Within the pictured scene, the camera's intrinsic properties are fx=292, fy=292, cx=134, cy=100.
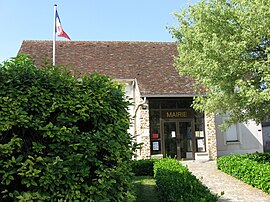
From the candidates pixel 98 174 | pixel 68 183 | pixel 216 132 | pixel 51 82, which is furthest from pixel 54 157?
pixel 216 132

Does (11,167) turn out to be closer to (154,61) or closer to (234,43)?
(234,43)

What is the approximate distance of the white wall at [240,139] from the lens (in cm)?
1856

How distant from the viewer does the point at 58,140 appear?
3.59 metres

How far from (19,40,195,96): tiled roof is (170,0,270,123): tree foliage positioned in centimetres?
588

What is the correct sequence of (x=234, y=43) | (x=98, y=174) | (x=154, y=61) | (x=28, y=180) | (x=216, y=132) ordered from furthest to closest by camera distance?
(x=154, y=61) → (x=216, y=132) → (x=234, y=43) → (x=98, y=174) → (x=28, y=180)

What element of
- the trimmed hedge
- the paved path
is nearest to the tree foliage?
the paved path

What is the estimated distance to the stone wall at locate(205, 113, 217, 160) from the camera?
54.4 ft

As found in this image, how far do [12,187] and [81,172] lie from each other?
2.93ft

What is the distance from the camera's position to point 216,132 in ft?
60.7

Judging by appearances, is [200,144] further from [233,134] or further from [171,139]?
[233,134]

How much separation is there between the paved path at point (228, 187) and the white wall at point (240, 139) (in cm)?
540

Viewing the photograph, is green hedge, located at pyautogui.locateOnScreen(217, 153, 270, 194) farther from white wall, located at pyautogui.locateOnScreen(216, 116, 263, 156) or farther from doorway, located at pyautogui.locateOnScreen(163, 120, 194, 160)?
white wall, located at pyautogui.locateOnScreen(216, 116, 263, 156)

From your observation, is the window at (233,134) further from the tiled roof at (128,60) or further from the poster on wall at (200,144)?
the tiled roof at (128,60)

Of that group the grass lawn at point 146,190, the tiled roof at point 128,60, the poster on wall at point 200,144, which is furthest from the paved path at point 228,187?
the tiled roof at point 128,60
